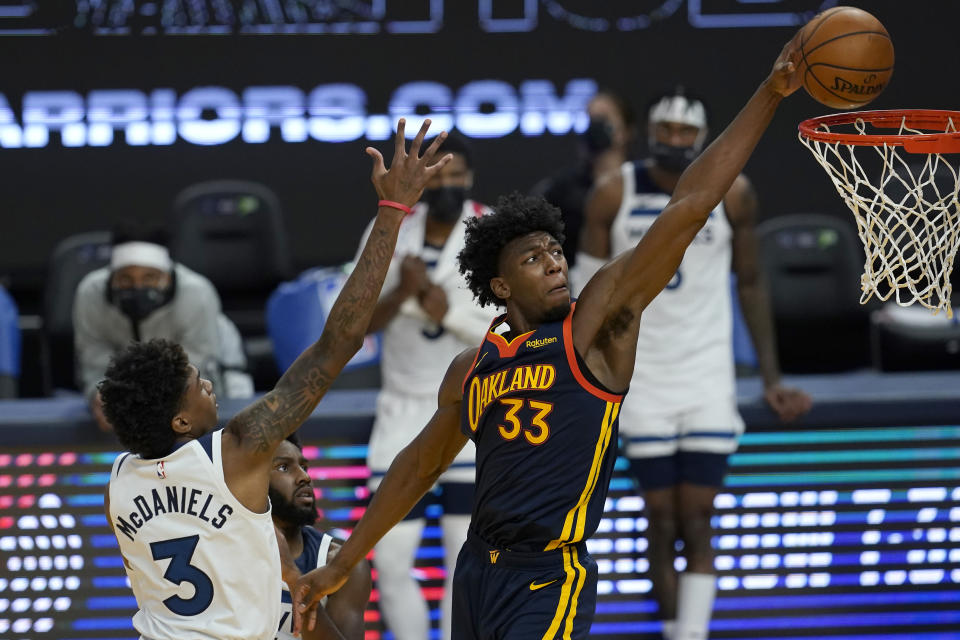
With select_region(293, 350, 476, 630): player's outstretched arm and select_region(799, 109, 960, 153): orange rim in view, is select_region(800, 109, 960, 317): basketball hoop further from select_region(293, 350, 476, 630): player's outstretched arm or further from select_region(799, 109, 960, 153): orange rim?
select_region(293, 350, 476, 630): player's outstretched arm

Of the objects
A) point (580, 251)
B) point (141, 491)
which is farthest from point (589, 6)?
point (141, 491)

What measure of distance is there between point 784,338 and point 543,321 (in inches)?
157

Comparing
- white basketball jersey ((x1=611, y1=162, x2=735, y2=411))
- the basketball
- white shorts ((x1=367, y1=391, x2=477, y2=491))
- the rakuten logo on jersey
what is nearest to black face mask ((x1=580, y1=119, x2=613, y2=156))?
white basketball jersey ((x1=611, y1=162, x2=735, y2=411))

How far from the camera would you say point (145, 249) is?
234 inches

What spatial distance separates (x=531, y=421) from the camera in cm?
360

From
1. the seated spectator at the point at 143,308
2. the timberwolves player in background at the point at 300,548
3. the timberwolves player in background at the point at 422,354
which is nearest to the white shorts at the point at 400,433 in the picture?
the timberwolves player in background at the point at 422,354

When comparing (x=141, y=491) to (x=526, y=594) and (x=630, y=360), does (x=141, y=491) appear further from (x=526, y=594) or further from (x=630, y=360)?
(x=630, y=360)

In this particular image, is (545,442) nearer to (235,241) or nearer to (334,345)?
(334,345)

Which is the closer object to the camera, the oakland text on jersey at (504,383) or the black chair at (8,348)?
the oakland text on jersey at (504,383)

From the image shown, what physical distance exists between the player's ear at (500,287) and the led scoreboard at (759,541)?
1.98 metres

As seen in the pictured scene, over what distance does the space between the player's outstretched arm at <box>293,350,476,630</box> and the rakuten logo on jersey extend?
15.5 feet

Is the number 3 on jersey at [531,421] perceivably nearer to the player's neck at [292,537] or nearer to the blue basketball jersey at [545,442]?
the blue basketball jersey at [545,442]

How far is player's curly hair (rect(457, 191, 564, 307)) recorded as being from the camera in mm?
3793

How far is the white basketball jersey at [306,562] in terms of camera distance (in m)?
3.94
